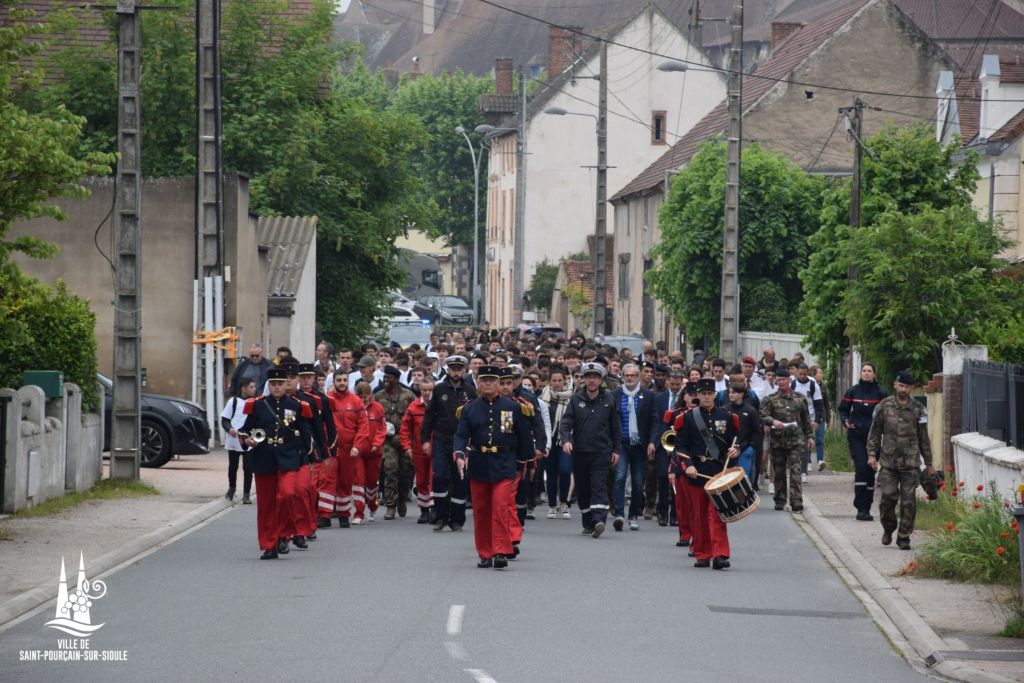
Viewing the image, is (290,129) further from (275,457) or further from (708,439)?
(708,439)

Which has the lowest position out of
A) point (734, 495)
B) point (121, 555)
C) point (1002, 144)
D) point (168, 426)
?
point (121, 555)

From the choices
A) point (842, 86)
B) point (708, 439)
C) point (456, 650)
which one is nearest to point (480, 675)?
point (456, 650)

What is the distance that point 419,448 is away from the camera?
1902 cm

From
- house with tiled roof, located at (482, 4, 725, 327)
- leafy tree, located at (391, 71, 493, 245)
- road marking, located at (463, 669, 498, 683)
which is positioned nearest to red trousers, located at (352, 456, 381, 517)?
road marking, located at (463, 669, 498, 683)

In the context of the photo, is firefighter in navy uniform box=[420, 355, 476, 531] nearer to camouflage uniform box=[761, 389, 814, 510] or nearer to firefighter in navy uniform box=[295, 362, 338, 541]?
firefighter in navy uniform box=[295, 362, 338, 541]

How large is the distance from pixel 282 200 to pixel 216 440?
11.1m

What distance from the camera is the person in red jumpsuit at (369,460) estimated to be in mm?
18469

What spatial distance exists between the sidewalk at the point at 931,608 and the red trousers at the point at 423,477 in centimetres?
421

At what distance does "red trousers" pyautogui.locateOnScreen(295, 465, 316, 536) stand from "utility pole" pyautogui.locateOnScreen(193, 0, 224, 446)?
447 inches

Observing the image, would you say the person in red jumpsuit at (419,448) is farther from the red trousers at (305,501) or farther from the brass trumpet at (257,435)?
the brass trumpet at (257,435)

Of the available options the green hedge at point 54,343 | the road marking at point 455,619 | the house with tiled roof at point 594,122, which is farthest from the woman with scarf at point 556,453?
the house with tiled roof at point 594,122

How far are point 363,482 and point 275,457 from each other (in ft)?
11.1

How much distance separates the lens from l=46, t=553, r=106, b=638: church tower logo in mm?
11320

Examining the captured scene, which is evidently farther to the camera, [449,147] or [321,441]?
[449,147]
